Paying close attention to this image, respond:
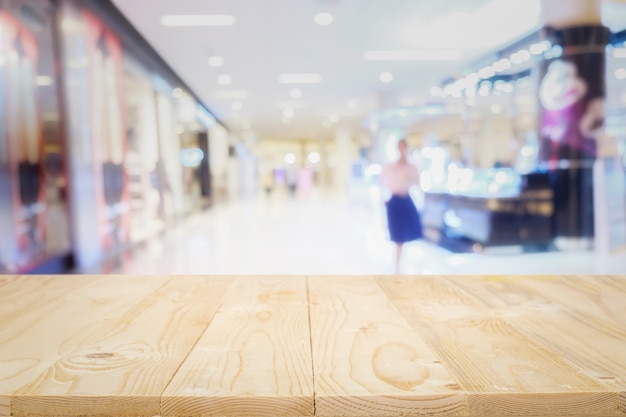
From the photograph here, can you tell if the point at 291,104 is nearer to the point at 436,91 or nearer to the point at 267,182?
the point at 436,91

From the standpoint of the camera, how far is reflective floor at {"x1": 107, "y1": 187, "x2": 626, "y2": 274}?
538 cm

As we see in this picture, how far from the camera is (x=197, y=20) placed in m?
6.96

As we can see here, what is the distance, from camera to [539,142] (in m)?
7.16

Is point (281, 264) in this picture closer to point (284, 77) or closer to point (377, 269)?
point (377, 269)

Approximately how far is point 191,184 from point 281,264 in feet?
30.8

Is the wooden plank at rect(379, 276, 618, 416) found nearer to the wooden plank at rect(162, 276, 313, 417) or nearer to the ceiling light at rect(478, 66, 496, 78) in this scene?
the wooden plank at rect(162, 276, 313, 417)

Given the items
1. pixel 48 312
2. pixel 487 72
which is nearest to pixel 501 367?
pixel 48 312

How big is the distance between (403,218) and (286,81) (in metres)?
7.71

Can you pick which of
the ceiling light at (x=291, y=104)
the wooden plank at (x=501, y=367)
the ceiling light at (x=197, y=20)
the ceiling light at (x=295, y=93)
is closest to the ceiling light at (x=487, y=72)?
the ceiling light at (x=295, y=93)

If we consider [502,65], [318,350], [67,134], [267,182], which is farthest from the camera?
[267,182]

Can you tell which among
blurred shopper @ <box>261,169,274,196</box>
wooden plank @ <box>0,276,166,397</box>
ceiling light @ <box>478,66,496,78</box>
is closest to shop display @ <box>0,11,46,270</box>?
wooden plank @ <box>0,276,166,397</box>

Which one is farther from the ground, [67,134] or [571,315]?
[67,134]

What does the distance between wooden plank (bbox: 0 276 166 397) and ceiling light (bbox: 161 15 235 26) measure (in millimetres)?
6289

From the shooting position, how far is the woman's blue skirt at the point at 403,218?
471 centimetres
